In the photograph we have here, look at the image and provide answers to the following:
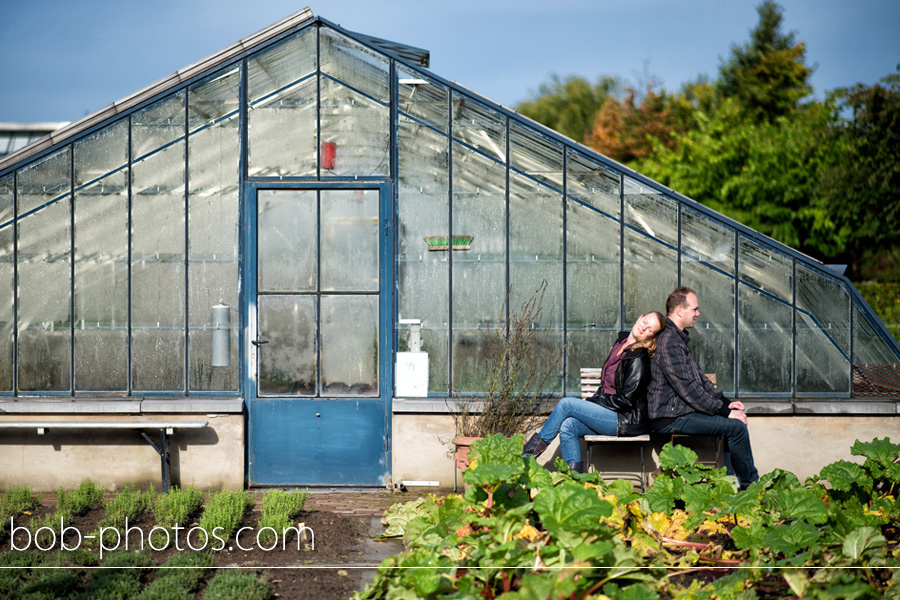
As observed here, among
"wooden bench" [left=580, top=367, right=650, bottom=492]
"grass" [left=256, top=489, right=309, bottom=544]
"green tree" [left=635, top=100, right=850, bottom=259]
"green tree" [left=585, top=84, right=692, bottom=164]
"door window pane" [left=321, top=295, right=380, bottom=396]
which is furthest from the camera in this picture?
"green tree" [left=585, top=84, right=692, bottom=164]

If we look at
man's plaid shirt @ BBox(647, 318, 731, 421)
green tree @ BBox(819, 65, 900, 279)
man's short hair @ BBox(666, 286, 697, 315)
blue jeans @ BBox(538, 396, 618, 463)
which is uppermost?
green tree @ BBox(819, 65, 900, 279)

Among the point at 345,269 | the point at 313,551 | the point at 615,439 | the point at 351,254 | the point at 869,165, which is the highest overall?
the point at 869,165

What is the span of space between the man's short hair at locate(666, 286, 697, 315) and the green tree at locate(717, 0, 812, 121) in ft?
110

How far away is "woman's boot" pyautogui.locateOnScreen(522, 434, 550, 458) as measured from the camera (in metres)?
6.79

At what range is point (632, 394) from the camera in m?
6.73

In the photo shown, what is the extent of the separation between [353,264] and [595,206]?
7.08ft

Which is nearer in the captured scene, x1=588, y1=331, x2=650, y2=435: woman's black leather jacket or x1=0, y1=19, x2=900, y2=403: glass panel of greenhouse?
x1=588, y1=331, x2=650, y2=435: woman's black leather jacket

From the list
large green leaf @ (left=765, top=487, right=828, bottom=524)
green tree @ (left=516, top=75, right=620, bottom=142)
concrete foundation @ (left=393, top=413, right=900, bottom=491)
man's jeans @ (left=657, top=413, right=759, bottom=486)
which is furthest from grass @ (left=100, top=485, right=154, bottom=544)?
green tree @ (left=516, top=75, right=620, bottom=142)

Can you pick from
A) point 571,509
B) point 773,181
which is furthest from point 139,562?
point 773,181

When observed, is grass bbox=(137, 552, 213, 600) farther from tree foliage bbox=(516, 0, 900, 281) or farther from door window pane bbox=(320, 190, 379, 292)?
tree foliage bbox=(516, 0, 900, 281)

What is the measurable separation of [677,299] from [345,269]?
280 cm

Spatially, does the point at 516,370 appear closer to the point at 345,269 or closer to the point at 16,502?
the point at 345,269

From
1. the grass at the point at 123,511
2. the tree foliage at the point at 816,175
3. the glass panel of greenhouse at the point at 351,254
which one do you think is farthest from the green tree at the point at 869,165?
the grass at the point at 123,511

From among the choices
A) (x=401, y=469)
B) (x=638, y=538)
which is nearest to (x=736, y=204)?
(x=401, y=469)
